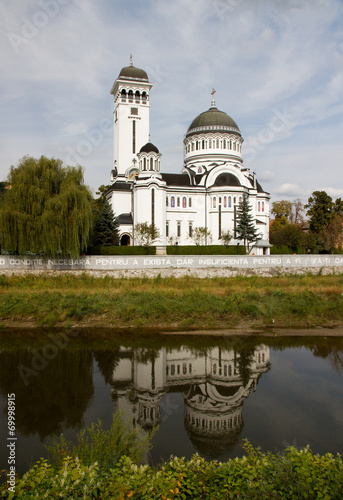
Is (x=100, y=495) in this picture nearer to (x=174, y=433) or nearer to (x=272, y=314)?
(x=174, y=433)

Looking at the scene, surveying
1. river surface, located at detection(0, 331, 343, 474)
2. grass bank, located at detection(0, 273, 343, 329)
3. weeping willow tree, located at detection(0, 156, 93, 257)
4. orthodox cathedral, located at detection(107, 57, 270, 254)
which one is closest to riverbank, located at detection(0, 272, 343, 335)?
grass bank, located at detection(0, 273, 343, 329)

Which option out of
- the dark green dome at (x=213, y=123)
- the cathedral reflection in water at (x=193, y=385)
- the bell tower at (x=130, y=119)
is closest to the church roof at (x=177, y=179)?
the bell tower at (x=130, y=119)

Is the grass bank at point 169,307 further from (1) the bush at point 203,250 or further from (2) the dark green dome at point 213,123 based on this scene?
(2) the dark green dome at point 213,123

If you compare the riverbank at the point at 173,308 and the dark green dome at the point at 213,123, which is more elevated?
Answer: the dark green dome at the point at 213,123

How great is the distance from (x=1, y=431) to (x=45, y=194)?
15286 millimetres

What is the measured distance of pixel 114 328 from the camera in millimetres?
15852

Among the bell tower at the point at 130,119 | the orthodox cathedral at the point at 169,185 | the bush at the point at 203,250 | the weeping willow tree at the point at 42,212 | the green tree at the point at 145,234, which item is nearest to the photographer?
the weeping willow tree at the point at 42,212

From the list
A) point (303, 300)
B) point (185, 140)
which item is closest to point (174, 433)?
point (303, 300)

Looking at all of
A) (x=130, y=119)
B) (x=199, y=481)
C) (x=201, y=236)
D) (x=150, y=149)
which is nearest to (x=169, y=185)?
(x=150, y=149)

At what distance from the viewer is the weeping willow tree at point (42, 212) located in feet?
66.0

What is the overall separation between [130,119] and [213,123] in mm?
9484

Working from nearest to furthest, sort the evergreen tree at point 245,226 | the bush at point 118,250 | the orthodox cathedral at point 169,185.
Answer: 1. the bush at point 118,250
2. the evergreen tree at point 245,226
3. the orthodox cathedral at point 169,185

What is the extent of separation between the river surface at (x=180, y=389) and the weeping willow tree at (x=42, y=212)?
6.74 meters

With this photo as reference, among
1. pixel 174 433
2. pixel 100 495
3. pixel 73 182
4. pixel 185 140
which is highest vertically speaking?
pixel 185 140
